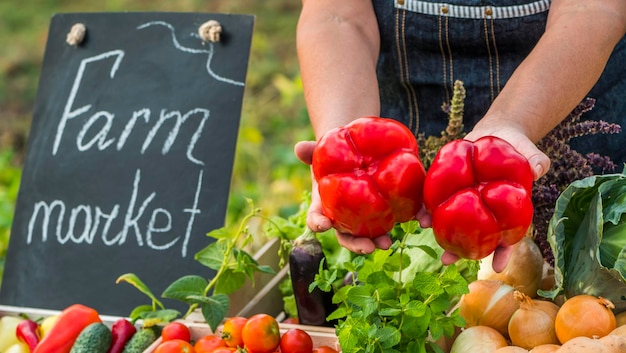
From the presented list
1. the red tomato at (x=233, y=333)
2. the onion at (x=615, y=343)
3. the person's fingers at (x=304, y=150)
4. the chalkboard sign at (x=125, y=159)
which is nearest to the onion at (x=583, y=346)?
the onion at (x=615, y=343)

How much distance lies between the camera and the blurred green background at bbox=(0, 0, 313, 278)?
3.89 metres

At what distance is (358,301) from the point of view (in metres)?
1.57

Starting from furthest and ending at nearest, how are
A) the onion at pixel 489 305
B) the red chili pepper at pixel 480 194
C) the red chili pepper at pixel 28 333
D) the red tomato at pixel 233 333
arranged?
the red chili pepper at pixel 28 333
the red tomato at pixel 233 333
the onion at pixel 489 305
the red chili pepper at pixel 480 194

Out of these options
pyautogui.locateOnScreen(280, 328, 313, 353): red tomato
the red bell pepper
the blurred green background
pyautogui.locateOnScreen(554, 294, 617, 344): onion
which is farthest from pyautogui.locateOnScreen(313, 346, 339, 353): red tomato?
the blurred green background

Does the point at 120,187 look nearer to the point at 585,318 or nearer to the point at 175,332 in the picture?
the point at 175,332

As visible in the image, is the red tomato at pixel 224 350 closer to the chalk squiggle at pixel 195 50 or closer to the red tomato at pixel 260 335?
the red tomato at pixel 260 335

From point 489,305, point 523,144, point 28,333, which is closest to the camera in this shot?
point 523,144

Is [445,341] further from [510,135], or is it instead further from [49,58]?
[49,58]

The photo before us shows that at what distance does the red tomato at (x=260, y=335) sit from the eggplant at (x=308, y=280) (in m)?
0.13

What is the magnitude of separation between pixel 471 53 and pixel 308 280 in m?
0.72

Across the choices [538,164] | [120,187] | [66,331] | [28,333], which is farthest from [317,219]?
[120,187]

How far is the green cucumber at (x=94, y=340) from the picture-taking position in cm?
187

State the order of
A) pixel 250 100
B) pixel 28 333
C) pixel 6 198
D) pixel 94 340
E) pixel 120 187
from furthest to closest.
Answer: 1. pixel 250 100
2. pixel 6 198
3. pixel 120 187
4. pixel 28 333
5. pixel 94 340

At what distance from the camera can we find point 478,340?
1.59 metres
